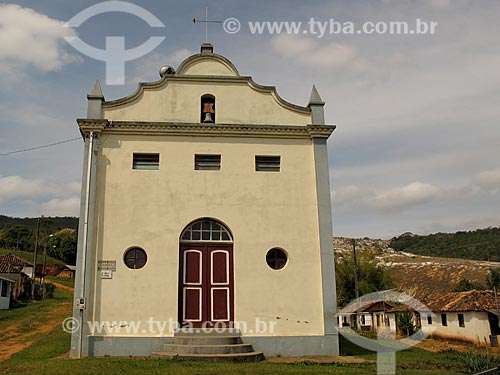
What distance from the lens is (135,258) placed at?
537 inches

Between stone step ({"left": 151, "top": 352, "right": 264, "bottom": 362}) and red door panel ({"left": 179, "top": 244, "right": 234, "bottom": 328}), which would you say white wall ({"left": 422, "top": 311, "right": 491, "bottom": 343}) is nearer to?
red door panel ({"left": 179, "top": 244, "right": 234, "bottom": 328})

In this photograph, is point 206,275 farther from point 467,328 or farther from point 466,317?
point 467,328

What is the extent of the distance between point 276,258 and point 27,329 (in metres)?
13.9

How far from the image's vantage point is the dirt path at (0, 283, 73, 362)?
1584 cm

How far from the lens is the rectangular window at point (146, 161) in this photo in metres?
14.5

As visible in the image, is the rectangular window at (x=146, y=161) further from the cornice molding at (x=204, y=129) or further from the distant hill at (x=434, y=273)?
the distant hill at (x=434, y=273)

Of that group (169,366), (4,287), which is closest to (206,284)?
(169,366)

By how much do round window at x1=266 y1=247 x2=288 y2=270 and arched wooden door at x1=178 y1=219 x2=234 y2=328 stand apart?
1.19 m

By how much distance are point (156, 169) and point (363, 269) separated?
3391 cm

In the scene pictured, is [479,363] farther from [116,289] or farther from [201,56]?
[201,56]

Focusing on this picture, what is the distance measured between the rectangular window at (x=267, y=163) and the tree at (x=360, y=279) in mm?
29921

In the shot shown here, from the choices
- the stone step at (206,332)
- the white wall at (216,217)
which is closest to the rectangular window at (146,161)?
the white wall at (216,217)

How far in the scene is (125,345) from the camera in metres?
12.8

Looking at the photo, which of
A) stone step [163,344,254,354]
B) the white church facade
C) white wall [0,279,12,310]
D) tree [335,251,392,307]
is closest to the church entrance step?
stone step [163,344,254,354]
